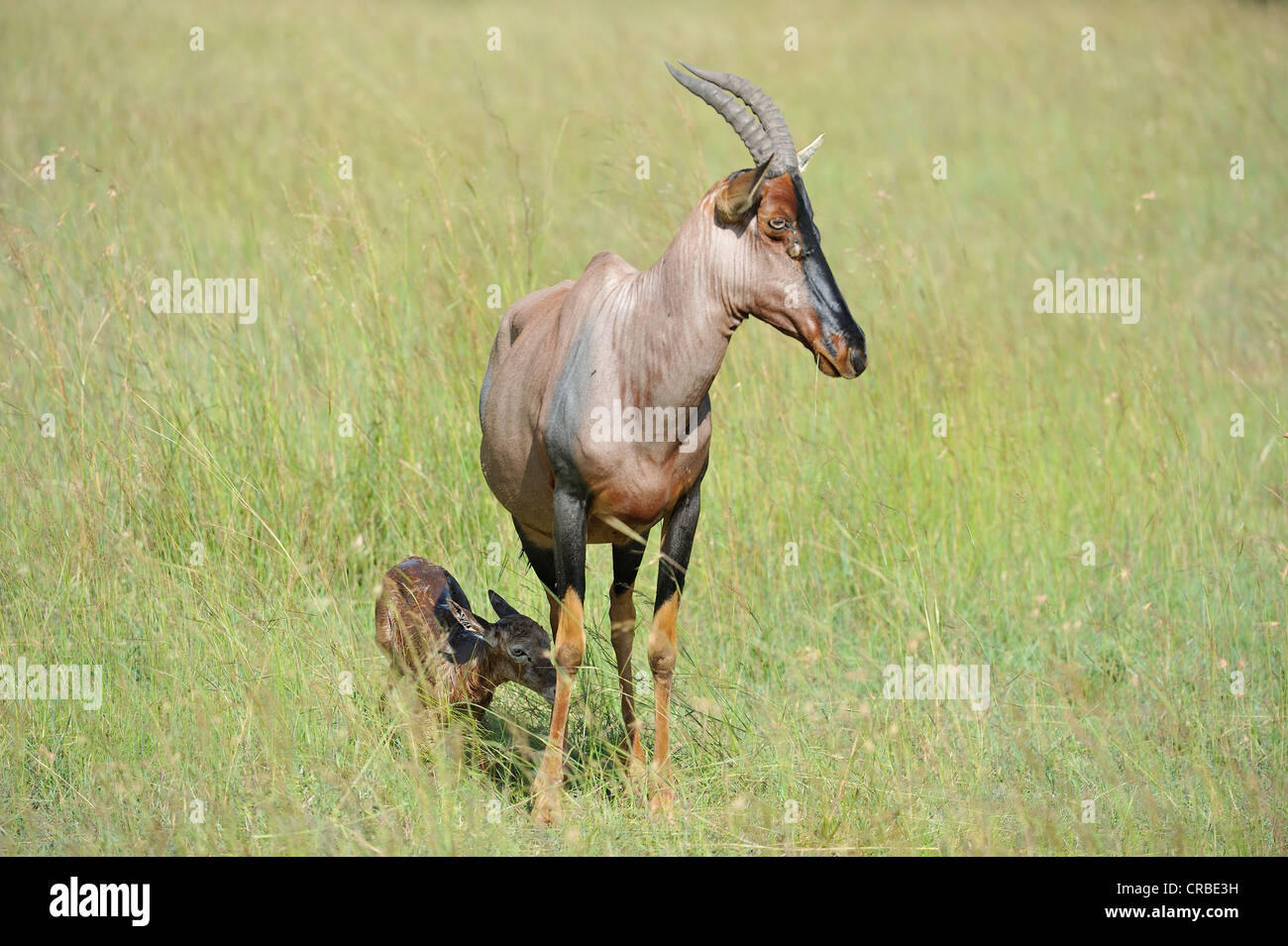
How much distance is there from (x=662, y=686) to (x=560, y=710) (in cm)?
37

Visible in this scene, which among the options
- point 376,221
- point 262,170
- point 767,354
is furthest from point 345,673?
point 262,170

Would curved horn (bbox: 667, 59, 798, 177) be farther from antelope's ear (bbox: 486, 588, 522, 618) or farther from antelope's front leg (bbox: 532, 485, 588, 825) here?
antelope's ear (bbox: 486, 588, 522, 618)

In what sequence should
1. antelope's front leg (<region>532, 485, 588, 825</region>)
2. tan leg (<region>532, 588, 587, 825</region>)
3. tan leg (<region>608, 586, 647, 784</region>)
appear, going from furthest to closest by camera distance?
tan leg (<region>608, 586, 647, 784</region>), tan leg (<region>532, 588, 587, 825</region>), antelope's front leg (<region>532, 485, 588, 825</region>)

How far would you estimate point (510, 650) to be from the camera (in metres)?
4.96

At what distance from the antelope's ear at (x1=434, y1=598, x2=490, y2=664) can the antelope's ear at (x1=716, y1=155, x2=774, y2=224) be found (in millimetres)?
1846

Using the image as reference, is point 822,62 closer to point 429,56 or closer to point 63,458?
point 429,56

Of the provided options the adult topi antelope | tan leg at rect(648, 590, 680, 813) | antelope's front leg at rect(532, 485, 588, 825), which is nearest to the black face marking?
the adult topi antelope

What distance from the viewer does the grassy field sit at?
504cm

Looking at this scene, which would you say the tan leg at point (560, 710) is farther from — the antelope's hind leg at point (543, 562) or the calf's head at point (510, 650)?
the antelope's hind leg at point (543, 562)

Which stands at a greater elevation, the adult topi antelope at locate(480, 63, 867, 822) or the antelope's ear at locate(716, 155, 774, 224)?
the antelope's ear at locate(716, 155, 774, 224)

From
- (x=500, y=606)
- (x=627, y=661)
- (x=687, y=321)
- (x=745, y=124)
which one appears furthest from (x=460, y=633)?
(x=745, y=124)

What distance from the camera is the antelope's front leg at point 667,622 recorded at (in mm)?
4648

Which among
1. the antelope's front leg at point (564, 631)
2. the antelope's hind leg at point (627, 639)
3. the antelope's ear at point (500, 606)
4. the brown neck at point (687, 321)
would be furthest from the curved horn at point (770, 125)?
the antelope's ear at point (500, 606)

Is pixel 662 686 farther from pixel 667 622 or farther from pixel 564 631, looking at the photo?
pixel 564 631
